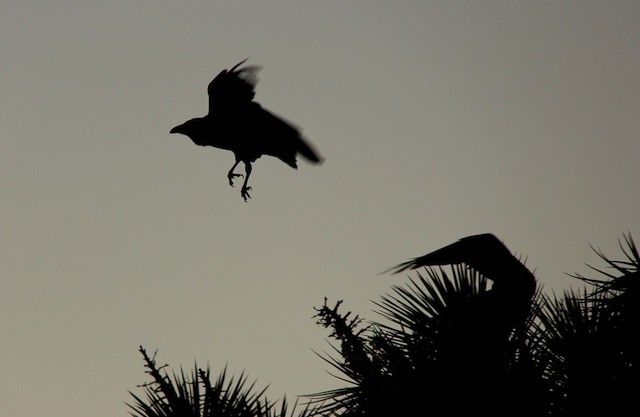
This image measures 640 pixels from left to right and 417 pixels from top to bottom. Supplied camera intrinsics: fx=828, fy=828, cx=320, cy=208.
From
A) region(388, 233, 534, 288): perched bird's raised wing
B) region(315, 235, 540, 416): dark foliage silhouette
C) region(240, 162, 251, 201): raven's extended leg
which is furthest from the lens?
region(240, 162, 251, 201): raven's extended leg

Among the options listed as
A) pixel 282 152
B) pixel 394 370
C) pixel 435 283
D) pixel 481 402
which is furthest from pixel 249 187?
pixel 481 402

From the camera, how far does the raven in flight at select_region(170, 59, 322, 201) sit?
9148 mm

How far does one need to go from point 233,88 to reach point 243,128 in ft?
1.57

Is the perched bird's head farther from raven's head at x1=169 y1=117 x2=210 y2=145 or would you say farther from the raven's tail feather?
the raven's tail feather

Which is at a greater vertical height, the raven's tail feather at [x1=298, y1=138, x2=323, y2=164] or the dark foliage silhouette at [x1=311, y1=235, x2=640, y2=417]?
the raven's tail feather at [x1=298, y1=138, x2=323, y2=164]

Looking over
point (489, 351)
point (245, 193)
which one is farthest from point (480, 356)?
point (245, 193)

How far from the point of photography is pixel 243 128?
9336 millimetres

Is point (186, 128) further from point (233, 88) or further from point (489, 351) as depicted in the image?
point (489, 351)

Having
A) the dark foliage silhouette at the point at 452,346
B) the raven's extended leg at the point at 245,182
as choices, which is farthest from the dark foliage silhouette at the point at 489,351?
the raven's extended leg at the point at 245,182

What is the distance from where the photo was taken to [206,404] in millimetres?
5457

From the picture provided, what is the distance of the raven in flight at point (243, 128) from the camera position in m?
9.15

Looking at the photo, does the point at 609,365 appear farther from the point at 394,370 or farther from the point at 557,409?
the point at 394,370

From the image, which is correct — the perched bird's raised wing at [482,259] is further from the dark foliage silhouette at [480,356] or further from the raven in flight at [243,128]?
the raven in flight at [243,128]

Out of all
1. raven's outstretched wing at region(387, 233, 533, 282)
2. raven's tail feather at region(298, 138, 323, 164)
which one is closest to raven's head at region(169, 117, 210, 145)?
raven's tail feather at region(298, 138, 323, 164)
